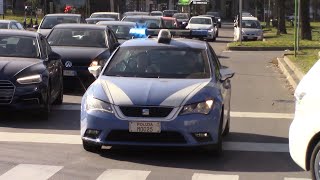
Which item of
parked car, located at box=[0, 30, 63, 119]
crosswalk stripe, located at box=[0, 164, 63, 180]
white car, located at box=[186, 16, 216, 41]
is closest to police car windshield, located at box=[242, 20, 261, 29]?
white car, located at box=[186, 16, 216, 41]

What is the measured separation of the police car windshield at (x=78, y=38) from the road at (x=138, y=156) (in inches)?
159

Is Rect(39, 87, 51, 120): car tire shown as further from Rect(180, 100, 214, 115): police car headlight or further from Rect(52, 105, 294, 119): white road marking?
Rect(180, 100, 214, 115): police car headlight

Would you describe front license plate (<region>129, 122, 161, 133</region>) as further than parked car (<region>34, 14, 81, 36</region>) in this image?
No

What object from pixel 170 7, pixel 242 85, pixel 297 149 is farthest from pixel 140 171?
pixel 170 7

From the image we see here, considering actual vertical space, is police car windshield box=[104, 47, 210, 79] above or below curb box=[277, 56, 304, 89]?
above

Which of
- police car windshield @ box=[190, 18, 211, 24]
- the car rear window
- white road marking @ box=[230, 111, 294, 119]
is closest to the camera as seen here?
white road marking @ box=[230, 111, 294, 119]

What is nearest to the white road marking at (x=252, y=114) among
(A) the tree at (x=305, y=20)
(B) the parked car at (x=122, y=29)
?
(B) the parked car at (x=122, y=29)

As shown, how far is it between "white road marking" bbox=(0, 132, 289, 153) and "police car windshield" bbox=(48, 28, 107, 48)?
6.65 m

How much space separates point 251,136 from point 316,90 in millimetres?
3705

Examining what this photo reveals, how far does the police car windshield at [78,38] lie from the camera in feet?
53.6

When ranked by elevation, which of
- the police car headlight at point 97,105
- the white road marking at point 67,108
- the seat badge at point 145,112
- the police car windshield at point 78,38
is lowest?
the white road marking at point 67,108

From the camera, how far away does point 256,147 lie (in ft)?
30.2

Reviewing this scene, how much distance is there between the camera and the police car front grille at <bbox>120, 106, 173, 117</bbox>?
7941 millimetres

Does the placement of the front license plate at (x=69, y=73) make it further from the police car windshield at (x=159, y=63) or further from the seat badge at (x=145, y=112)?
the seat badge at (x=145, y=112)
